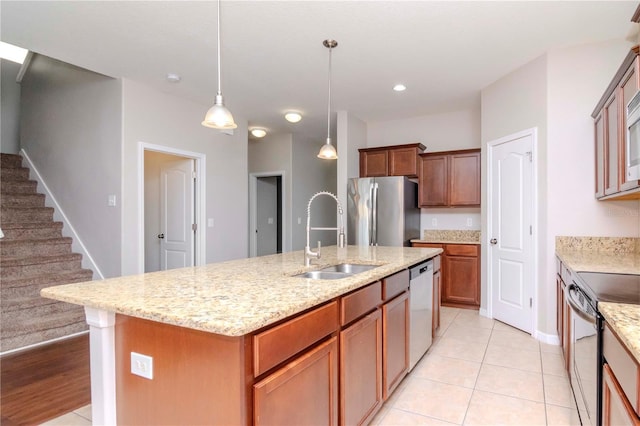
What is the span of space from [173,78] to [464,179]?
3.70 metres

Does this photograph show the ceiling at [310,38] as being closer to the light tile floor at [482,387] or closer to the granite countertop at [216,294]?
the granite countertop at [216,294]

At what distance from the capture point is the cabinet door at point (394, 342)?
2.05 m

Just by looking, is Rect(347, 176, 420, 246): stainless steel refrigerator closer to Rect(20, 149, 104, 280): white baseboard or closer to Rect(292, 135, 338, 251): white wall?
Rect(292, 135, 338, 251): white wall

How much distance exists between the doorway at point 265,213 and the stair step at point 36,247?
10.3 feet

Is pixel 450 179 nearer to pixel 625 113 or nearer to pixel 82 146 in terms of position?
pixel 625 113

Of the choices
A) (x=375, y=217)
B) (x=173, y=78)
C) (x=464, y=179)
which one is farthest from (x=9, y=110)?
(x=464, y=179)

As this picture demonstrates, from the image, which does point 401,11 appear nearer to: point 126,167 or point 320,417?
point 320,417

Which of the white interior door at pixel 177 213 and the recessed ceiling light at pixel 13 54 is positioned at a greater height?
the recessed ceiling light at pixel 13 54

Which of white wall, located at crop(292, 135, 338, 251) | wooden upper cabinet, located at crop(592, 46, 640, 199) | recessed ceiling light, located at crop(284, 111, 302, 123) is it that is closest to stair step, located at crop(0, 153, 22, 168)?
recessed ceiling light, located at crop(284, 111, 302, 123)

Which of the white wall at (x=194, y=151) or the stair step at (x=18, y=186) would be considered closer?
the white wall at (x=194, y=151)

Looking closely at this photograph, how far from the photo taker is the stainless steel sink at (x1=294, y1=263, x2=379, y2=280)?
7.43 feet

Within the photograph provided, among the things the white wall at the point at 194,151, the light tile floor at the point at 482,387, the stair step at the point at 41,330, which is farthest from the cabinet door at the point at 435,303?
the stair step at the point at 41,330

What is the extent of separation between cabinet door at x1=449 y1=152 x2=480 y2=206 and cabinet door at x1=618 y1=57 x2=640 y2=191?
2314mm

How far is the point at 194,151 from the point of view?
4.55m
